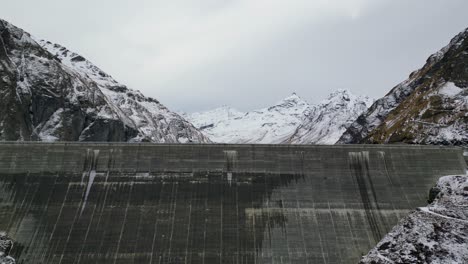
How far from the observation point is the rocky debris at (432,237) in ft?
123

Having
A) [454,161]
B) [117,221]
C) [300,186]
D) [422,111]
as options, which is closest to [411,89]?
[422,111]

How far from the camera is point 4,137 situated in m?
110

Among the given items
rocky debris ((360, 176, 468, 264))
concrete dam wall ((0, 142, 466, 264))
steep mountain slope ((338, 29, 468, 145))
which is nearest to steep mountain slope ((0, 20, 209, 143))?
concrete dam wall ((0, 142, 466, 264))

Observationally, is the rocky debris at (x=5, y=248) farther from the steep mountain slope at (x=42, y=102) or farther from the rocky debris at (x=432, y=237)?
the steep mountain slope at (x=42, y=102)

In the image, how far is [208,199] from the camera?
157 feet

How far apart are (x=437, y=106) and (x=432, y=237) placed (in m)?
72.0

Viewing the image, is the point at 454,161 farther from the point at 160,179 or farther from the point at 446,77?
the point at 446,77

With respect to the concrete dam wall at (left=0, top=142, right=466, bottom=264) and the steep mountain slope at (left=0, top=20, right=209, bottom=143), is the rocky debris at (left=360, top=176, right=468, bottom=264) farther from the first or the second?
the steep mountain slope at (left=0, top=20, right=209, bottom=143)

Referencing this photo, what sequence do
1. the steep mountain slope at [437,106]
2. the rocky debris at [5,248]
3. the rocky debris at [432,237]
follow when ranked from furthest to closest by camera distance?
the steep mountain slope at [437,106] → the rocky debris at [5,248] → the rocky debris at [432,237]

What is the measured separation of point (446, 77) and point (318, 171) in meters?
76.3

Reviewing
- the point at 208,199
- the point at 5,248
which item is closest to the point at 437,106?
the point at 208,199

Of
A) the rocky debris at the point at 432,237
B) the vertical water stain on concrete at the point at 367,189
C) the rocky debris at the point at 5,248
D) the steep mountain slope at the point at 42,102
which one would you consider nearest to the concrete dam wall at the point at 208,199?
the vertical water stain on concrete at the point at 367,189

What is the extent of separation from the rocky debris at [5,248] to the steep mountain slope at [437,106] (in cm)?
6997

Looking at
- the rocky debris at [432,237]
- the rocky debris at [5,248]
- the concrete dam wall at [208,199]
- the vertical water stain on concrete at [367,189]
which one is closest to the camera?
the rocky debris at [432,237]
